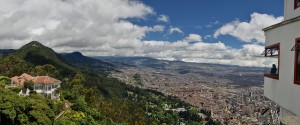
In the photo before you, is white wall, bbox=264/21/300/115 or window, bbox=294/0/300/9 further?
window, bbox=294/0/300/9

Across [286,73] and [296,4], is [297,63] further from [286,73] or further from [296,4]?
[296,4]

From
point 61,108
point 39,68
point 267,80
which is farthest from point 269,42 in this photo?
point 39,68

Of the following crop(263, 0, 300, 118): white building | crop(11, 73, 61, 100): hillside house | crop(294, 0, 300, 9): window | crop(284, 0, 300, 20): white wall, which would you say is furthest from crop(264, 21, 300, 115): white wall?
crop(11, 73, 61, 100): hillside house

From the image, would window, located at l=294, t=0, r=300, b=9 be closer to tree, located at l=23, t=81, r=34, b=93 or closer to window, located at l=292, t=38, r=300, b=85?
window, located at l=292, t=38, r=300, b=85

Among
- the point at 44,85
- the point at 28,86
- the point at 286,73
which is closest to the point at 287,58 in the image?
the point at 286,73

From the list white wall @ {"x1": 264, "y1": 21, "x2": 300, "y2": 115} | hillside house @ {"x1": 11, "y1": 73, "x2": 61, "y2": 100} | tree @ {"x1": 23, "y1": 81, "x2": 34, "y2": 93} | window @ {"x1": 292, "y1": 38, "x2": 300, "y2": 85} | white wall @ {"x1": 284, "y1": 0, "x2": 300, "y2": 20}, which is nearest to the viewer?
window @ {"x1": 292, "y1": 38, "x2": 300, "y2": 85}

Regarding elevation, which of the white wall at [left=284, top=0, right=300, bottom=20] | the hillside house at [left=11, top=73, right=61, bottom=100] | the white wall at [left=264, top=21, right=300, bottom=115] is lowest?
the hillside house at [left=11, top=73, right=61, bottom=100]

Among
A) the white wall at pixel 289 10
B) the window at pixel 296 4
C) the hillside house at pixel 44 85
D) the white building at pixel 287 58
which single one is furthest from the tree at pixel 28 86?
the window at pixel 296 4
